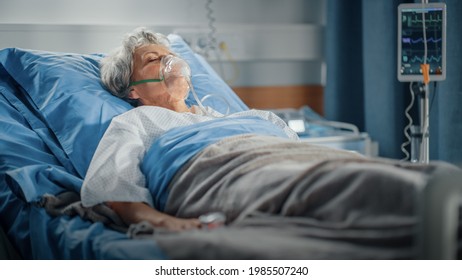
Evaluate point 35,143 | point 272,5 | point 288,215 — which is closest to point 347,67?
point 272,5

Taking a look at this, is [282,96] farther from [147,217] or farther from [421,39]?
[147,217]

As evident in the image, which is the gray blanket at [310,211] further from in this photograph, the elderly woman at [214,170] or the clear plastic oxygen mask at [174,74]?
the clear plastic oxygen mask at [174,74]

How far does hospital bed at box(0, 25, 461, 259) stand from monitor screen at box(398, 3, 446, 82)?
59 centimetres

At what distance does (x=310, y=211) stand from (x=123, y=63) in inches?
38.5

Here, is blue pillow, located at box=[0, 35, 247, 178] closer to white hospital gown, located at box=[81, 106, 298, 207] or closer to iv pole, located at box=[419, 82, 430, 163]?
white hospital gown, located at box=[81, 106, 298, 207]

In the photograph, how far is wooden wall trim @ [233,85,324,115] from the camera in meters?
2.91

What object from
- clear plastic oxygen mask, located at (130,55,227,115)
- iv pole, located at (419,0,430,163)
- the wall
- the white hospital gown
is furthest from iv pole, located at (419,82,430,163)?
the wall

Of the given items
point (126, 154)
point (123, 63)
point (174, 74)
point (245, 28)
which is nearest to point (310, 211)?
point (126, 154)

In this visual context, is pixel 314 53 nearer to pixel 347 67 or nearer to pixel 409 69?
pixel 347 67

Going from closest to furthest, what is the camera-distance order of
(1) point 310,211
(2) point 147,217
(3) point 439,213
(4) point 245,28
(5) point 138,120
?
(3) point 439,213
(1) point 310,211
(2) point 147,217
(5) point 138,120
(4) point 245,28

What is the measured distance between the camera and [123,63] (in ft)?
6.41

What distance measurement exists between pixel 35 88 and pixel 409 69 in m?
1.21

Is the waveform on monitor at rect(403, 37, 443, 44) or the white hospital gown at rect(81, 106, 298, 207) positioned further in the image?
the waveform on monitor at rect(403, 37, 443, 44)

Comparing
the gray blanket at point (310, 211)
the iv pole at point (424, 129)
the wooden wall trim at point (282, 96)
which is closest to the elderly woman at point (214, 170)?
the gray blanket at point (310, 211)
